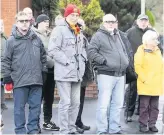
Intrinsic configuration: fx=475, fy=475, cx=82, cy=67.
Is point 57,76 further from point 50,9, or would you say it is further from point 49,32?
point 50,9

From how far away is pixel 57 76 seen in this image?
7.13m

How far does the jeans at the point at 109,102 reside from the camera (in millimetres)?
7355

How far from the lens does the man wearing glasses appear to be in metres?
6.86

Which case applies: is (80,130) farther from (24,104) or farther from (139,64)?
(139,64)

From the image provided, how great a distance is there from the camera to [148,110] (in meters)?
7.99

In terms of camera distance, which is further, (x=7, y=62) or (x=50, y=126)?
(x=50, y=126)

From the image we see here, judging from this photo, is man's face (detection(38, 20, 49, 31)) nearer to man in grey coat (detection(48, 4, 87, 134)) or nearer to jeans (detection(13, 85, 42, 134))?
man in grey coat (detection(48, 4, 87, 134))

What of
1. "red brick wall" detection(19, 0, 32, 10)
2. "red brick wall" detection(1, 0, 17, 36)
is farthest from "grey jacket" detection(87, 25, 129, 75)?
"red brick wall" detection(19, 0, 32, 10)

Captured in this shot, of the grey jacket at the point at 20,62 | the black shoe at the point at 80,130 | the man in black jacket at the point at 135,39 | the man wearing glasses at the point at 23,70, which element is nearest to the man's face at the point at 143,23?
the man in black jacket at the point at 135,39

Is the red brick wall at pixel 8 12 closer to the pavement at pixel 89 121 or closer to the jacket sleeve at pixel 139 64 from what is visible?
the pavement at pixel 89 121

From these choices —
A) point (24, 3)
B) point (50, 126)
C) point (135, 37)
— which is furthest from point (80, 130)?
point (24, 3)

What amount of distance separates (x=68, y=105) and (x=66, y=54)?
2.52ft

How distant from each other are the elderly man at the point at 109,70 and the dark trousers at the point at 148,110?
0.52m

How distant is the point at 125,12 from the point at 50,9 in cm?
422
